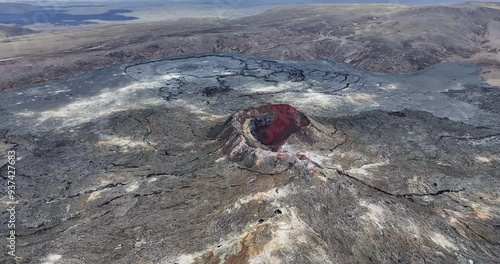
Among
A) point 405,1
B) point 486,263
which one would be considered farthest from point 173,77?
point 405,1

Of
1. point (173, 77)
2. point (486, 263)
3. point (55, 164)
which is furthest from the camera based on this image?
point (173, 77)

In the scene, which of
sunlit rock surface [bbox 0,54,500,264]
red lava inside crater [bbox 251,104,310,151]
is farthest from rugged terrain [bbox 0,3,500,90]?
red lava inside crater [bbox 251,104,310,151]

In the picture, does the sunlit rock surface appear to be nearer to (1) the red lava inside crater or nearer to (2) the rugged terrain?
(1) the red lava inside crater

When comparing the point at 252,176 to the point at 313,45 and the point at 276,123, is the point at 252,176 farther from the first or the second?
the point at 313,45

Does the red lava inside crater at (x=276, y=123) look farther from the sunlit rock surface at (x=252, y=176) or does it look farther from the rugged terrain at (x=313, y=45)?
the rugged terrain at (x=313, y=45)

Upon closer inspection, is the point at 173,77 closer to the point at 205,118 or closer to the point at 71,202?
the point at 205,118

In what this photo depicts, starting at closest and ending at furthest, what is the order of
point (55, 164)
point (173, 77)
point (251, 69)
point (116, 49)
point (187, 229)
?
Result: 1. point (187, 229)
2. point (55, 164)
3. point (173, 77)
4. point (251, 69)
5. point (116, 49)
